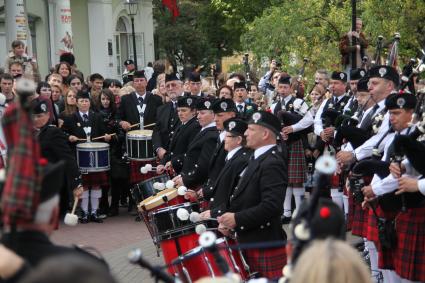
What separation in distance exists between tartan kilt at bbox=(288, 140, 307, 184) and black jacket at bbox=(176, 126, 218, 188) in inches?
93.0

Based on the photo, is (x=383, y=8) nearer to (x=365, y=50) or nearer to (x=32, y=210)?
(x=365, y=50)

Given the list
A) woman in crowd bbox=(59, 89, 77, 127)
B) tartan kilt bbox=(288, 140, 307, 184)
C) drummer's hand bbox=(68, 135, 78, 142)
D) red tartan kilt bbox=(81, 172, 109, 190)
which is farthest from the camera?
red tartan kilt bbox=(81, 172, 109, 190)

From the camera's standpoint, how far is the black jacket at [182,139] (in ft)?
31.7

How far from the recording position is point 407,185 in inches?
230

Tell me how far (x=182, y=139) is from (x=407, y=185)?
4.27 m

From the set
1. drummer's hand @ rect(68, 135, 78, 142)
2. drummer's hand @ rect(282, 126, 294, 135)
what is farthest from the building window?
drummer's hand @ rect(282, 126, 294, 135)

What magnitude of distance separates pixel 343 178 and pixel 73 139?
371 cm

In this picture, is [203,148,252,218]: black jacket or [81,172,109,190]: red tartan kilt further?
[81,172,109,190]: red tartan kilt

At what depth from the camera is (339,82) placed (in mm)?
10656

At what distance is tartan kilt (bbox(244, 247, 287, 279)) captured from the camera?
6219 millimetres

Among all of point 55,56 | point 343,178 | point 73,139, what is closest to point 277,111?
point 343,178

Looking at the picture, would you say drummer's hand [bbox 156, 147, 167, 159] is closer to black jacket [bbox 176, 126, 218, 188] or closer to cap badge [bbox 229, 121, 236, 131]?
black jacket [bbox 176, 126, 218, 188]

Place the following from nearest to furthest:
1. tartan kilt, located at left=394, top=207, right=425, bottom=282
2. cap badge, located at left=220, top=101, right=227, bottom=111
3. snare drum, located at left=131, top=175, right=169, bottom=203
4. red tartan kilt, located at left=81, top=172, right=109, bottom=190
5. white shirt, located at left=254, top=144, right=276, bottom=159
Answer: tartan kilt, located at left=394, top=207, right=425, bottom=282, white shirt, located at left=254, top=144, right=276, bottom=159, cap badge, located at left=220, top=101, right=227, bottom=111, snare drum, located at left=131, top=175, right=169, bottom=203, red tartan kilt, located at left=81, top=172, right=109, bottom=190

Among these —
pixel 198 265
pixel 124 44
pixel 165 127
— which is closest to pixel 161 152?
pixel 165 127
